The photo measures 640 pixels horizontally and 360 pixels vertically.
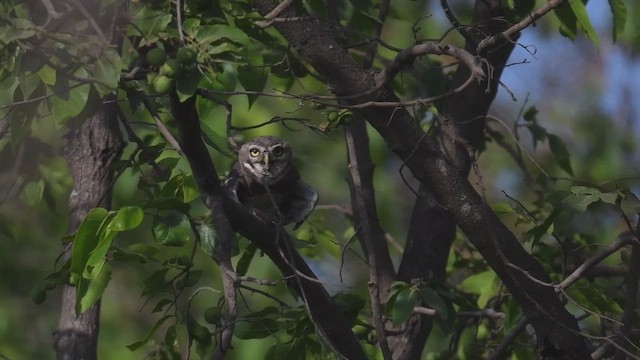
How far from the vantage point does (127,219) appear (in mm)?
3383

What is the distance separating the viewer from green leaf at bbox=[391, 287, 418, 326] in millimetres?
3846

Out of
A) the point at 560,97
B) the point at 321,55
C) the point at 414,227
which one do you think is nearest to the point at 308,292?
the point at 321,55

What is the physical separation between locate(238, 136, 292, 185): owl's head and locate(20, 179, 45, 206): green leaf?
88 centimetres

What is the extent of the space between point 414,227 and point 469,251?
76 centimetres

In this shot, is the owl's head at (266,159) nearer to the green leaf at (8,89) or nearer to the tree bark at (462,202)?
the tree bark at (462,202)

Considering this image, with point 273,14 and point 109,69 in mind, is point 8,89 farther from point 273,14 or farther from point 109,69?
point 273,14

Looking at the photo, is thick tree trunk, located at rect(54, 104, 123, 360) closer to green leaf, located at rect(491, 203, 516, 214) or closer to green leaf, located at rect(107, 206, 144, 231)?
green leaf, located at rect(107, 206, 144, 231)

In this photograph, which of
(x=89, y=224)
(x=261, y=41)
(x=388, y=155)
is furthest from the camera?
(x=388, y=155)

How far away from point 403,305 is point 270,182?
156 centimetres

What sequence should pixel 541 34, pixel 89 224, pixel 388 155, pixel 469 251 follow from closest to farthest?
pixel 89 224
pixel 469 251
pixel 388 155
pixel 541 34

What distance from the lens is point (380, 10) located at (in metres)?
5.30

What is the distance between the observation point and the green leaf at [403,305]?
385 cm

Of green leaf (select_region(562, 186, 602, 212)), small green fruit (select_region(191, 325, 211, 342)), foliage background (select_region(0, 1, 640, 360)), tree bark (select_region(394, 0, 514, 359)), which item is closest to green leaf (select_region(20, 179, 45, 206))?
foliage background (select_region(0, 1, 640, 360))

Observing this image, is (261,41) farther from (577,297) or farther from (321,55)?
(577,297)
